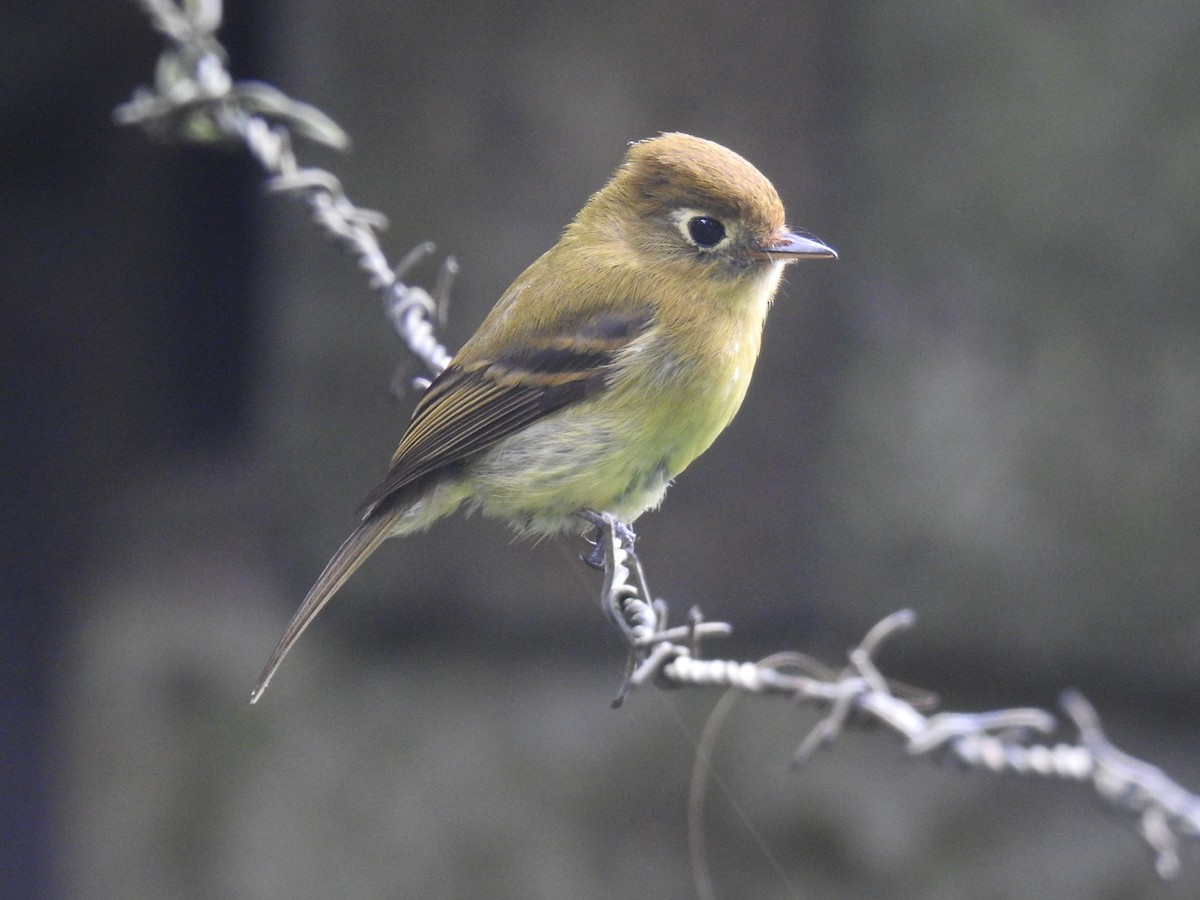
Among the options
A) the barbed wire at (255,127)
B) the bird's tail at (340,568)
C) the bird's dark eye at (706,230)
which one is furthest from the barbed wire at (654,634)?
the bird's dark eye at (706,230)

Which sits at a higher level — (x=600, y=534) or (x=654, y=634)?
(x=654, y=634)

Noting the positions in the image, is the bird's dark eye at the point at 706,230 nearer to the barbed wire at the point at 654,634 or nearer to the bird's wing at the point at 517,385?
the bird's wing at the point at 517,385

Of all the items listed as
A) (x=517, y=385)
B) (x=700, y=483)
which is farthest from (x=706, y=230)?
(x=700, y=483)

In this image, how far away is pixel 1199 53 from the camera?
259cm

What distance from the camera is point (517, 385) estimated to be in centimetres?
194

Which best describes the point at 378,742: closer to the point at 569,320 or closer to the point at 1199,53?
the point at 569,320

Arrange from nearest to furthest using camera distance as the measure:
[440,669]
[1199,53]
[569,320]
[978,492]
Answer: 1. [569,320]
2. [1199,53]
3. [978,492]
4. [440,669]

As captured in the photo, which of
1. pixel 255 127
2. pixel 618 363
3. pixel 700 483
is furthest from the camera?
pixel 700 483

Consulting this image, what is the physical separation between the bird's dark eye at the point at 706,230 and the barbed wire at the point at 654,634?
0.39 meters

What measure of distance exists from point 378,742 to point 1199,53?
236 cm

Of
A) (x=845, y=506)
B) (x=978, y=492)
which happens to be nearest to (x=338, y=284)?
(x=845, y=506)

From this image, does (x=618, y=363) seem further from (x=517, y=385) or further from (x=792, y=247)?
(x=792, y=247)

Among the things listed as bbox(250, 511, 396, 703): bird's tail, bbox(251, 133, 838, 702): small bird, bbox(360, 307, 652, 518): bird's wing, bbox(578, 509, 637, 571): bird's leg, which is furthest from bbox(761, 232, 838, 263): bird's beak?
bbox(250, 511, 396, 703): bird's tail

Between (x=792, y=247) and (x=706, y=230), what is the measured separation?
133 mm
